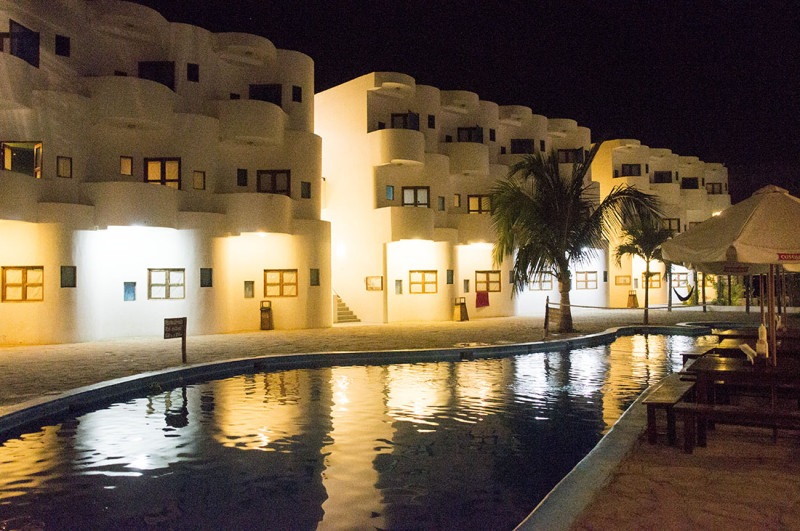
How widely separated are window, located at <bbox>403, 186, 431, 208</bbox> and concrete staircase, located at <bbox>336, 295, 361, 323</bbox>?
4.96 meters

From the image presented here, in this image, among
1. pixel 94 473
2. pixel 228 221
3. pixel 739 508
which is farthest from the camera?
pixel 228 221

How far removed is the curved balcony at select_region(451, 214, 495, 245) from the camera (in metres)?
28.4

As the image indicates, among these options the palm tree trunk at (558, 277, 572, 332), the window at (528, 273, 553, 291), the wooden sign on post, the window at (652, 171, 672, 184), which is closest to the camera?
the wooden sign on post

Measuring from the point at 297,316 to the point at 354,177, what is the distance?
7013 millimetres

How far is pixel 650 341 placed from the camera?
721 inches

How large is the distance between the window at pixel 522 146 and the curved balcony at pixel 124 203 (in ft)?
61.9

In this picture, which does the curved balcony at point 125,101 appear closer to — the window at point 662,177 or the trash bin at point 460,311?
the trash bin at point 460,311

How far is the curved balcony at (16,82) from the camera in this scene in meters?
16.5

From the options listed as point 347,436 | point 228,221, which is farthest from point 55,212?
point 347,436

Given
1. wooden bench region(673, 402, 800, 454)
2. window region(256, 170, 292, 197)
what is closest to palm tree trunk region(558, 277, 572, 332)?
window region(256, 170, 292, 197)

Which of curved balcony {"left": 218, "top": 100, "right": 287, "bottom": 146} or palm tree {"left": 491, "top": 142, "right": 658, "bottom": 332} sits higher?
curved balcony {"left": 218, "top": 100, "right": 287, "bottom": 146}

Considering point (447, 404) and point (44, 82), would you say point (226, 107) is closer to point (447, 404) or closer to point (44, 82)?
point (44, 82)

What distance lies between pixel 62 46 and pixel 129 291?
7.38 meters

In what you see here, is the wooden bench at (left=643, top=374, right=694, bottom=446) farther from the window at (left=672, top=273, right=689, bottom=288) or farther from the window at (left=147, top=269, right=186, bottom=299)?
the window at (left=672, top=273, right=689, bottom=288)
